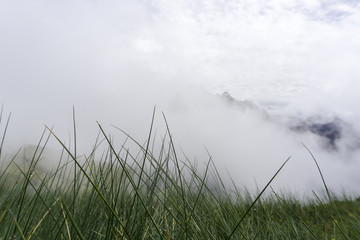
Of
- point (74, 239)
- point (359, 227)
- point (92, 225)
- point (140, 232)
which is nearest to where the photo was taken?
point (140, 232)

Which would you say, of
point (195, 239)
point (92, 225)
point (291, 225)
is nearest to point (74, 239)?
point (92, 225)

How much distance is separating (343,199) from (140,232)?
686cm

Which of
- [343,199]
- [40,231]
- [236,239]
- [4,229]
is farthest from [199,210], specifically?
[343,199]

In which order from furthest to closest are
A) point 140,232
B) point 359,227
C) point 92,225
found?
1. point 359,227
2. point 92,225
3. point 140,232

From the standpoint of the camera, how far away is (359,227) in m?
2.77

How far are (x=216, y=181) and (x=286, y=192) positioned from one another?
4.25 meters

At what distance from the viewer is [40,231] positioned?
5.63 ft

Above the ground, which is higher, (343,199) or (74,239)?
(343,199)

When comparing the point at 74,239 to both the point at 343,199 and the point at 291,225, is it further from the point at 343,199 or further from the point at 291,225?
the point at 343,199

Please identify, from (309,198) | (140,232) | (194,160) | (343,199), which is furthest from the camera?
(343,199)

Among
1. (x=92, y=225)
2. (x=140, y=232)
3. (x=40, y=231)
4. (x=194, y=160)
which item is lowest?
(x=40, y=231)

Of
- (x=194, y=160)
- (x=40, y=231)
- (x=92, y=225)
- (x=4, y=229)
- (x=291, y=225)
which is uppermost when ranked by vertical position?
(x=194, y=160)

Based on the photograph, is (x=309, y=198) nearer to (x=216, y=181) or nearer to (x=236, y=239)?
(x=216, y=181)

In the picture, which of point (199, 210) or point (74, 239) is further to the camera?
point (199, 210)
